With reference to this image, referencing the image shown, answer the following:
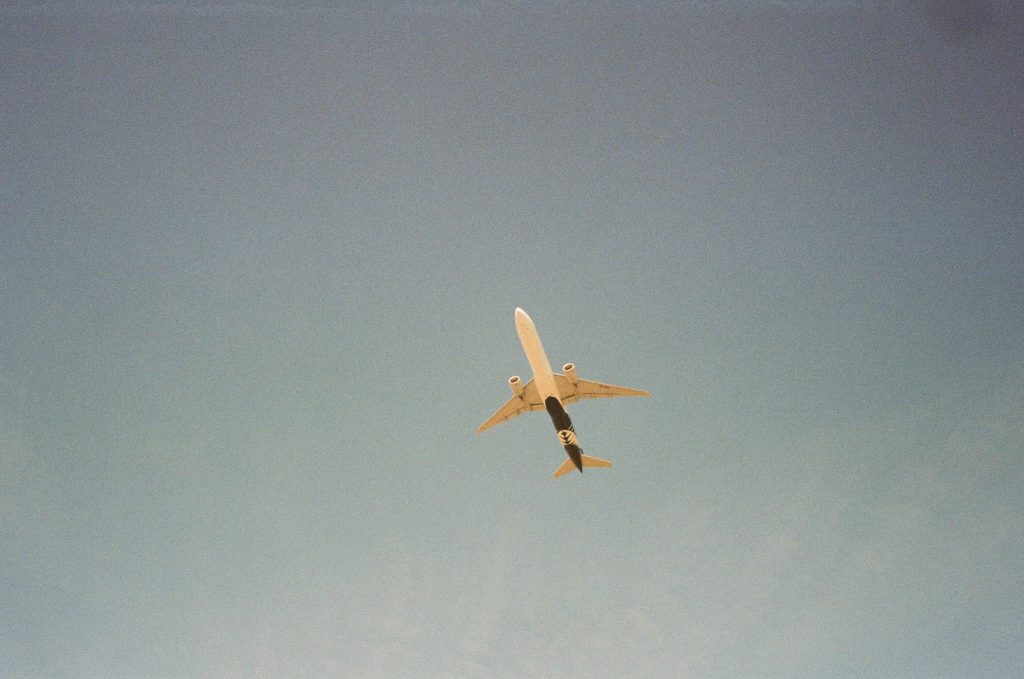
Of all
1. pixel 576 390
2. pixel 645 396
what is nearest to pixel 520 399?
pixel 576 390

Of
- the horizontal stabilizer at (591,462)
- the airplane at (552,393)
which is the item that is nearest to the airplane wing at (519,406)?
the airplane at (552,393)

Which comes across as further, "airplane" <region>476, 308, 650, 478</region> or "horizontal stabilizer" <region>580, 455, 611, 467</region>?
"horizontal stabilizer" <region>580, 455, 611, 467</region>

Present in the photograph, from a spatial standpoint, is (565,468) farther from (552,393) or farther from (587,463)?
(552,393)

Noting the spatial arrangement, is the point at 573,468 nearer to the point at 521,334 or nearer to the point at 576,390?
the point at 576,390

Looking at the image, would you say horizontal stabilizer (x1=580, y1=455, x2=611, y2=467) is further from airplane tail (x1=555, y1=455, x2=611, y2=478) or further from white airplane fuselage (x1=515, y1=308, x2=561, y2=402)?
white airplane fuselage (x1=515, y1=308, x2=561, y2=402)

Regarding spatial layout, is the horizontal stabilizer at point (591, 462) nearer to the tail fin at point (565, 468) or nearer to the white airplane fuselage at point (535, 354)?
the tail fin at point (565, 468)

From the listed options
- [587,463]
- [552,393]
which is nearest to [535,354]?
[552,393]

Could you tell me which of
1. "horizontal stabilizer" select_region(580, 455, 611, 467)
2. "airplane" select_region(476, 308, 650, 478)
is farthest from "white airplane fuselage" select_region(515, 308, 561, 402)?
"horizontal stabilizer" select_region(580, 455, 611, 467)
